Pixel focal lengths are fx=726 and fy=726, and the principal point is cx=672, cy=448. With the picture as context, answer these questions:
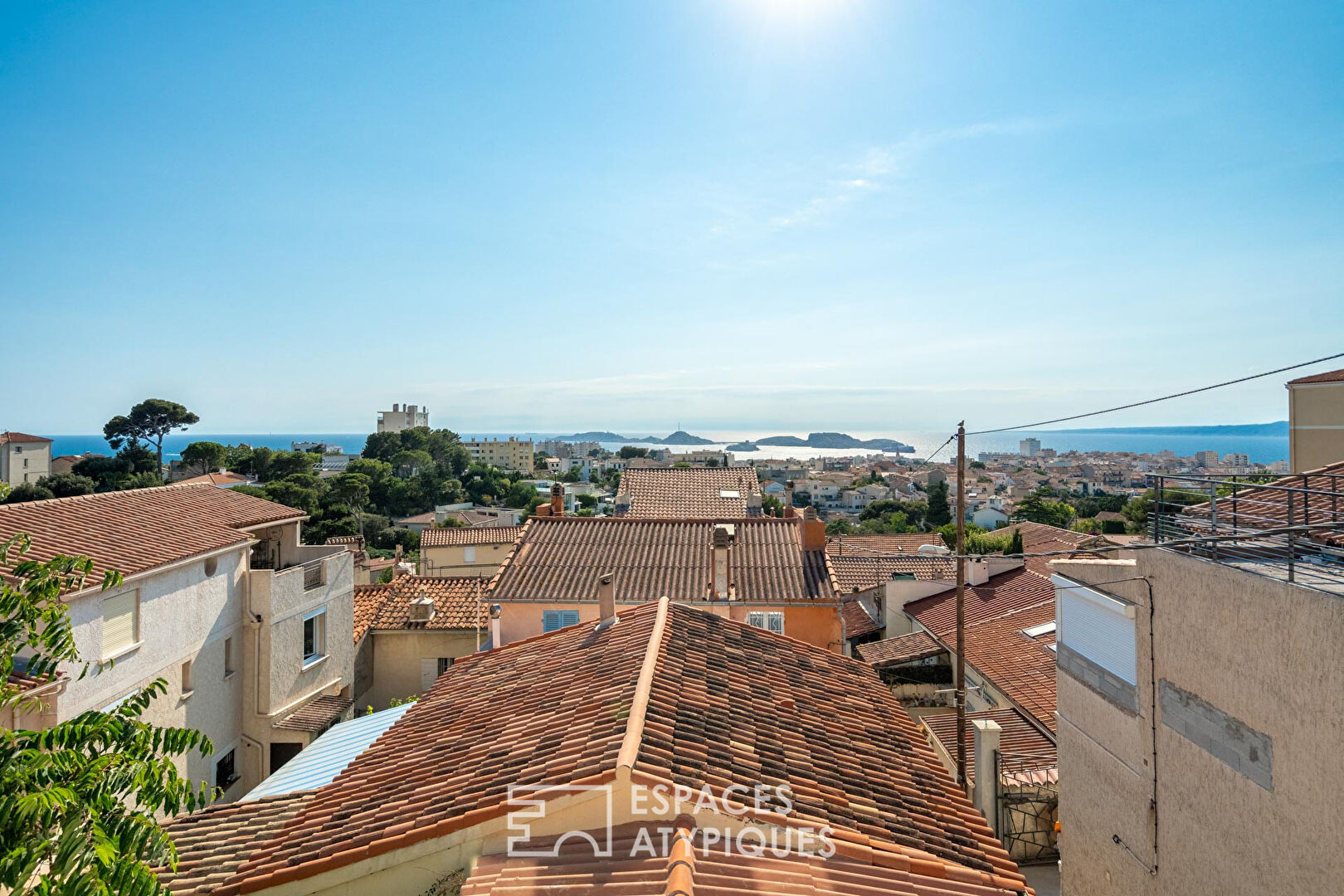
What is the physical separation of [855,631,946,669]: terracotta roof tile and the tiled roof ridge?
547 inches

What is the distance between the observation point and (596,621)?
10.7 meters

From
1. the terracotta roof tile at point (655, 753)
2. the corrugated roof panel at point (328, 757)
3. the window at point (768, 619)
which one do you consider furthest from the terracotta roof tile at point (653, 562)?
the terracotta roof tile at point (655, 753)

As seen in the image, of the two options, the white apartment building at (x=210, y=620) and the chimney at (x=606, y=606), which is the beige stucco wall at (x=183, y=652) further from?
the chimney at (x=606, y=606)

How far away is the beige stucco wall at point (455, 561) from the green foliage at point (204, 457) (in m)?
55.2

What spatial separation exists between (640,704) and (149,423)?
93.9 meters

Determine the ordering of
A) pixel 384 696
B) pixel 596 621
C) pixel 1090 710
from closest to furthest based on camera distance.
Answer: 1. pixel 1090 710
2. pixel 596 621
3. pixel 384 696

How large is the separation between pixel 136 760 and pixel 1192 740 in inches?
378

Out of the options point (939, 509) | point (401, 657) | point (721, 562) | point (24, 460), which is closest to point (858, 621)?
point (721, 562)

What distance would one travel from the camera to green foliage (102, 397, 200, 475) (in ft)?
259

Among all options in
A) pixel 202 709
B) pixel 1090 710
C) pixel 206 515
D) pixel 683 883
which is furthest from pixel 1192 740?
pixel 206 515

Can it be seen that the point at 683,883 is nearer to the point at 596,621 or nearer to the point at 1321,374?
the point at 596,621

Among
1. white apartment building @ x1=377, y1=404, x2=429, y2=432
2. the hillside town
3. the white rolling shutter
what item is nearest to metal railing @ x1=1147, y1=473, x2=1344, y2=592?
the hillside town

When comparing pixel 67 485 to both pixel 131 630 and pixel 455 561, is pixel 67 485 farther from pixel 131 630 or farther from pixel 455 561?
pixel 131 630

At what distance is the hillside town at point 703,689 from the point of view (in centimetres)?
563
